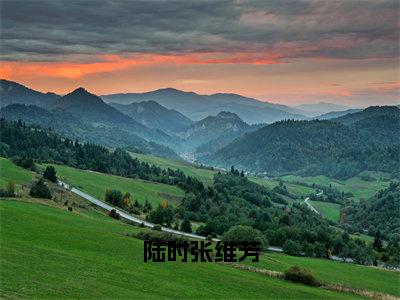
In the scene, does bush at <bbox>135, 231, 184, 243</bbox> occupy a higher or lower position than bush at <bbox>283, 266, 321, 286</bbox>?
higher

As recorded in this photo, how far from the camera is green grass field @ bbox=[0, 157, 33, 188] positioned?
16068cm

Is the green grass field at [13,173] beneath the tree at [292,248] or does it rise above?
above

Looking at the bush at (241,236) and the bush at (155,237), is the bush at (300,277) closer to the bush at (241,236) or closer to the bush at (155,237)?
the bush at (155,237)

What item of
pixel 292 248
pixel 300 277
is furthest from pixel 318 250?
pixel 300 277

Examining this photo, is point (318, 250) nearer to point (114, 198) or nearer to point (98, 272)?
point (114, 198)

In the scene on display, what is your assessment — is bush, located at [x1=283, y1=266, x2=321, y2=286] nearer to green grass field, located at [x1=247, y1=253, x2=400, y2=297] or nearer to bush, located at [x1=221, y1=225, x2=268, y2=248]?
green grass field, located at [x1=247, y1=253, x2=400, y2=297]

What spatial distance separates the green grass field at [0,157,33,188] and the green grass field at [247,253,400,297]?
9244cm

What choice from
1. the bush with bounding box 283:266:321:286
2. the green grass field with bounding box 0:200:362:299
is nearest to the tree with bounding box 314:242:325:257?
the bush with bounding box 283:266:321:286

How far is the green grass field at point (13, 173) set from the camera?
160675 millimetres

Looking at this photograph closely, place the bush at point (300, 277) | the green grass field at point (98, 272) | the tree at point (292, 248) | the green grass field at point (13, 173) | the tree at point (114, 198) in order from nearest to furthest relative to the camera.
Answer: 1. the green grass field at point (98, 272)
2. the bush at point (300, 277)
3. the tree at point (292, 248)
4. the green grass field at point (13, 173)
5. the tree at point (114, 198)

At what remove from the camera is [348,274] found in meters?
93.8

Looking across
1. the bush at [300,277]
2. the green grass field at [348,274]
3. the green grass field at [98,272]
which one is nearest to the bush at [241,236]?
the green grass field at [348,274]

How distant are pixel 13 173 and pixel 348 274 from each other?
119364 mm

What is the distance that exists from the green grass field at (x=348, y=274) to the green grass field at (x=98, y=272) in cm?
2021
